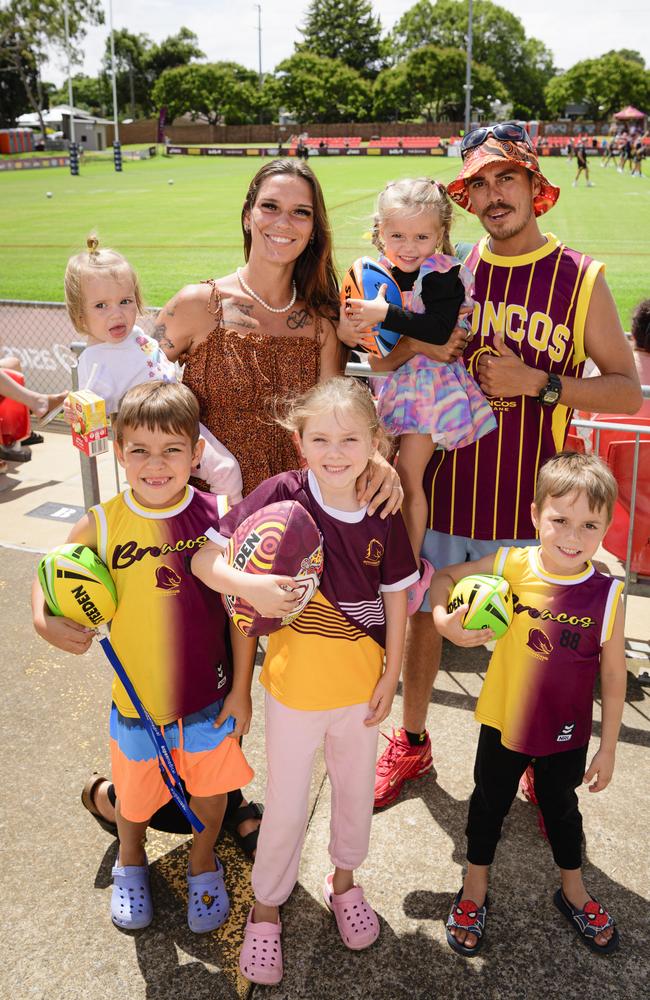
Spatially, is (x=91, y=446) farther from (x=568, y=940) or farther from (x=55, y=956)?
(x=568, y=940)

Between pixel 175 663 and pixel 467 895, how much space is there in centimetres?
122

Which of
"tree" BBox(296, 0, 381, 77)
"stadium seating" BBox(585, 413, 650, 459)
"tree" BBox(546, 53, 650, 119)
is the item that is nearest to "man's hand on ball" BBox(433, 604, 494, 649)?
"stadium seating" BBox(585, 413, 650, 459)

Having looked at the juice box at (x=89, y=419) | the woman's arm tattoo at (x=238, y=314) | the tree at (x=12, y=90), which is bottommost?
the juice box at (x=89, y=419)

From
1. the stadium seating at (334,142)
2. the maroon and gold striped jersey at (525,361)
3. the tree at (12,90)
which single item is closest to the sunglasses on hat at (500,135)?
the maroon and gold striped jersey at (525,361)

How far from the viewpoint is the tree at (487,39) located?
10262cm

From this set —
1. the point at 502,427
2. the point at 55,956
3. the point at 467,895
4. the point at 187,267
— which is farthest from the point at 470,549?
the point at 187,267

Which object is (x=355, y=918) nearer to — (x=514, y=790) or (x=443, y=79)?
(x=514, y=790)

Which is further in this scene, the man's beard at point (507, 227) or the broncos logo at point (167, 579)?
the man's beard at point (507, 227)

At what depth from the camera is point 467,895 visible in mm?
2537

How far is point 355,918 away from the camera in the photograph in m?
2.49

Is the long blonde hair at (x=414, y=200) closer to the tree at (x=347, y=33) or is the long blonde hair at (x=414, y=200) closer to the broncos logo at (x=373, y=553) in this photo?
the broncos logo at (x=373, y=553)

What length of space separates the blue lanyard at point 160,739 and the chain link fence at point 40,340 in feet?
22.4

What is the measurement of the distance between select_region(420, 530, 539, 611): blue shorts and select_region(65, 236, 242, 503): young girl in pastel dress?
1.21 m

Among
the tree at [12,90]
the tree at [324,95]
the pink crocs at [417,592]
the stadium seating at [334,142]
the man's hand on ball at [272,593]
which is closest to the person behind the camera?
the man's hand on ball at [272,593]
